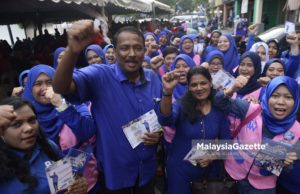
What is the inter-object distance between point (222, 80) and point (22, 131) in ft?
5.56

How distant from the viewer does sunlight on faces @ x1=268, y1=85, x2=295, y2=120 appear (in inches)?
92.6

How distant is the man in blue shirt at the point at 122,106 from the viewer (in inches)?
A: 74.7

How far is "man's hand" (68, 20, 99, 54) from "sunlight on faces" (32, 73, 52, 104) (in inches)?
46.9

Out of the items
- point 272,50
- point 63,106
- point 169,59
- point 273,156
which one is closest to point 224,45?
point 272,50

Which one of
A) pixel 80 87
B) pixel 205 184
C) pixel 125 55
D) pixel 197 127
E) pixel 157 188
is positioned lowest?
pixel 157 188

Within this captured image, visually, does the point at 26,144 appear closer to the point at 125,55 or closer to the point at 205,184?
the point at 125,55

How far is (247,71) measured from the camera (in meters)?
3.60

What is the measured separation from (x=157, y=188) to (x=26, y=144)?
2.32m

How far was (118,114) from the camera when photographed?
1.94 m

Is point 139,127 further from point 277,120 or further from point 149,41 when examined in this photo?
point 149,41

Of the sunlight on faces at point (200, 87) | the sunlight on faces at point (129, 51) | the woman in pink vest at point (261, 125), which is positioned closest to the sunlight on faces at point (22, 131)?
the sunlight on faces at point (129, 51)

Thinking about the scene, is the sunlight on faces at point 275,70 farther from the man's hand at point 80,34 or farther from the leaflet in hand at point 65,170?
the man's hand at point 80,34

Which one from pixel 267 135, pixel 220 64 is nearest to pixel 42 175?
pixel 267 135

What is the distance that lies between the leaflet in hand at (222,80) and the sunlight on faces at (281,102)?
38 centimetres
